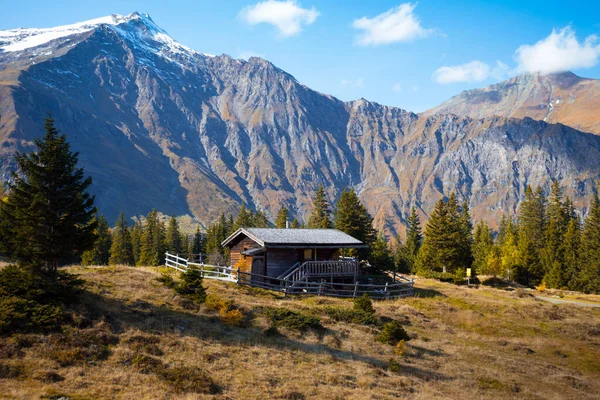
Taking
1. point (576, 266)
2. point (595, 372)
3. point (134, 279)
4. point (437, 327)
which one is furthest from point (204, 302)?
point (576, 266)

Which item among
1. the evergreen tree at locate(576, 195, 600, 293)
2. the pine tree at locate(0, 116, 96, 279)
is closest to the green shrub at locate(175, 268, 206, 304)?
the pine tree at locate(0, 116, 96, 279)

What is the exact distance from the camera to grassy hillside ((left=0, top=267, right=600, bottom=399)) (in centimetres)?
1480

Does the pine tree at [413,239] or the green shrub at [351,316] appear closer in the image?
the green shrub at [351,316]

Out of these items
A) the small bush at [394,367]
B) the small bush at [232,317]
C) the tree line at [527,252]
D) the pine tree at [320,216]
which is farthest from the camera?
the pine tree at [320,216]

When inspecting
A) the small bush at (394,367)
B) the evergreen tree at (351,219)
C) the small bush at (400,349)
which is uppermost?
the evergreen tree at (351,219)

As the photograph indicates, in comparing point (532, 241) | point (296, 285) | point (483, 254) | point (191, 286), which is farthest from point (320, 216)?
point (191, 286)

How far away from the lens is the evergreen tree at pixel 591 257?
6328 cm

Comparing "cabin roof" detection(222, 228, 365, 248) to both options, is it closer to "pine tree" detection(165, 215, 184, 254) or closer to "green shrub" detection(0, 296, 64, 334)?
"green shrub" detection(0, 296, 64, 334)

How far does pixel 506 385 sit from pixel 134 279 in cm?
2314

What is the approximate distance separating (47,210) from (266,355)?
39.3ft

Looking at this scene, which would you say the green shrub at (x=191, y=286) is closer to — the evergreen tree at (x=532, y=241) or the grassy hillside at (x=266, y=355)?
the grassy hillside at (x=266, y=355)

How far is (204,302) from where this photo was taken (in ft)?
83.9

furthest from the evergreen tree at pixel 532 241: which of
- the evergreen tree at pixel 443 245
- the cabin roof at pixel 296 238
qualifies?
the cabin roof at pixel 296 238

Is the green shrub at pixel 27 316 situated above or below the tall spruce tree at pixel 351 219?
below
